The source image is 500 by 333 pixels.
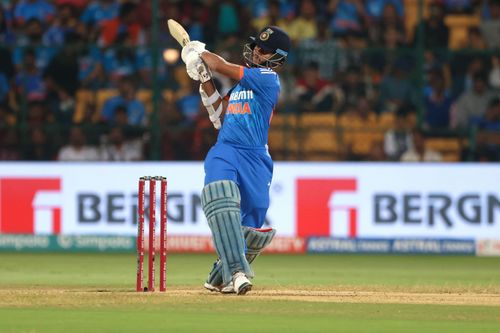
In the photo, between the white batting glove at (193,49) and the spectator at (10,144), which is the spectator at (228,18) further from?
the white batting glove at (193,49)

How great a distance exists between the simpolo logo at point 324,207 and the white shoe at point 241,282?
256 inches

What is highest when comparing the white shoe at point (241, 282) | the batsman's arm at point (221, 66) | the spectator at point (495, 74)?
the spectator at point (495, 74)

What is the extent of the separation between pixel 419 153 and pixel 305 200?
163cm

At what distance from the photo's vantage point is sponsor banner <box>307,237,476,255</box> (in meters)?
15.6

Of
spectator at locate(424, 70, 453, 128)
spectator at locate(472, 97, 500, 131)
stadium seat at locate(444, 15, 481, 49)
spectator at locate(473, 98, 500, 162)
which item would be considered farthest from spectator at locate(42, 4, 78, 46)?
spectator at locate(473, 98, 500, 162)

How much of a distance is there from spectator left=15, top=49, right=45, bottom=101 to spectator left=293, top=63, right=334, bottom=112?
340cm

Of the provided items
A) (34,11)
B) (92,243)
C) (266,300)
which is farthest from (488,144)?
(266,300)

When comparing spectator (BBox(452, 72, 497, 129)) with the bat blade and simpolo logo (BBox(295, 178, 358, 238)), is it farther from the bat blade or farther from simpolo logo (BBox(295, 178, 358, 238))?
the bat blade

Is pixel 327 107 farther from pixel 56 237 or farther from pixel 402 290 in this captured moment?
pixel 402 290

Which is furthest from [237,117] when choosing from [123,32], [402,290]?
[123,32]

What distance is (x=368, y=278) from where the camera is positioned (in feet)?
39.9

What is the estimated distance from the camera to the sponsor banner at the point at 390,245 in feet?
51.2

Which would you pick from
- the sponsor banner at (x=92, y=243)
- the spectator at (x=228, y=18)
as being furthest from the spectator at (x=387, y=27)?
the sponsor banner at (x=92, y=243)

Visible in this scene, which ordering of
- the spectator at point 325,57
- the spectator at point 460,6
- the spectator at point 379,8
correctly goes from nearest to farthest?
the spectator at point 325,57 → the spectator at point 379,8 → the spectator at point 460,6
